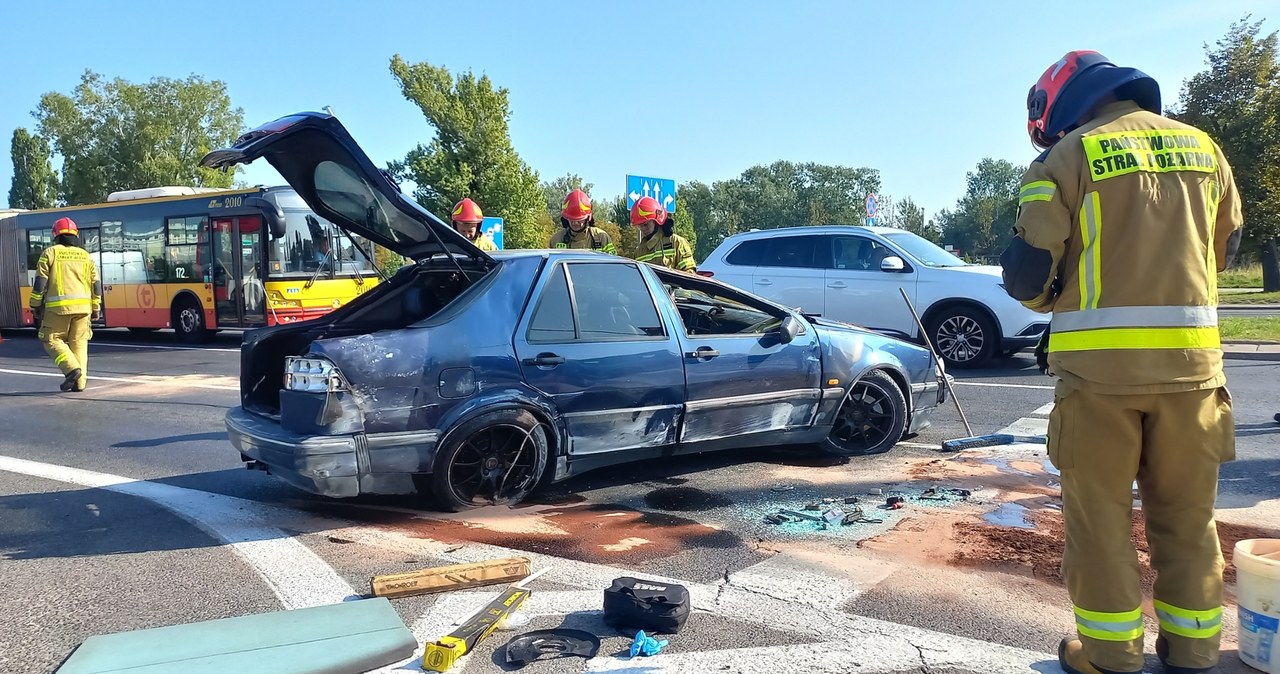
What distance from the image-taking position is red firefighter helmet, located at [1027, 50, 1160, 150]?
9.46 ft

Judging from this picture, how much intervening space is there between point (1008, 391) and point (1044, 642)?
6.23m

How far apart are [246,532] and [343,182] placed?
2.02 meters

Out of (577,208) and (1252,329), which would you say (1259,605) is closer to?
(577,208)

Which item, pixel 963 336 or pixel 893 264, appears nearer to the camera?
pixel 963 336

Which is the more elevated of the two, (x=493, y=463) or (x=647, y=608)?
(x=493, y=463)

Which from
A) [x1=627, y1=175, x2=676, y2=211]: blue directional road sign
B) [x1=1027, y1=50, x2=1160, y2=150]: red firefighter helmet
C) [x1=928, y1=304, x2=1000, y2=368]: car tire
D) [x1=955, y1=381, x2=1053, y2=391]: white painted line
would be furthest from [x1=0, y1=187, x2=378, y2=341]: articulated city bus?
[x1=1027, y1=50, x2=1160, y2=150]: red firefighter helmet

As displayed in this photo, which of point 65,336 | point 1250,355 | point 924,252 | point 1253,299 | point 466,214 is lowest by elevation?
point 1250,355

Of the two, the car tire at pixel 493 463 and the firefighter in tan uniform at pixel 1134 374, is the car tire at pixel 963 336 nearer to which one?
the car tire at pixel 493 463

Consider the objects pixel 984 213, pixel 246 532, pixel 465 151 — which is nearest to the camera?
pixel 246 532

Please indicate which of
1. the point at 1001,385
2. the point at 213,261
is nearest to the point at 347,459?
the point at 1001,385

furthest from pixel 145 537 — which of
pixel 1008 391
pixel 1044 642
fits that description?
pixel 1008 391

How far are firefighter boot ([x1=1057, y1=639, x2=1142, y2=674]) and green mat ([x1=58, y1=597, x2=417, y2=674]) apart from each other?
2.23 meters

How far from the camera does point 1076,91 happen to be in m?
2.96

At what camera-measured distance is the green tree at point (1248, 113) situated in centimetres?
2556
